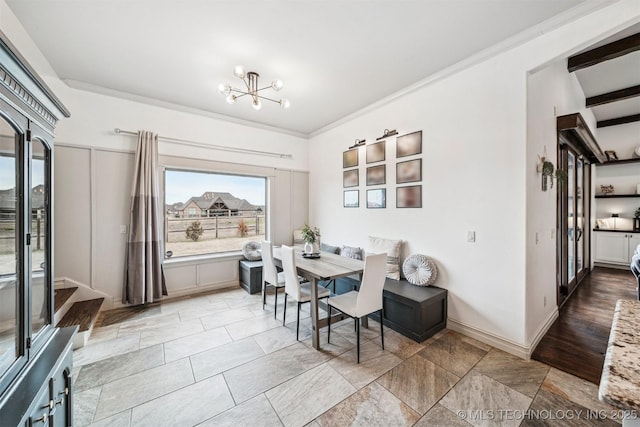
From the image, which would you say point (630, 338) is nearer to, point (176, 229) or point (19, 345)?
point (19, 345)

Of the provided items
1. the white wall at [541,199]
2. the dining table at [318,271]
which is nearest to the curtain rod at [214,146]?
the dining table at [318,271]

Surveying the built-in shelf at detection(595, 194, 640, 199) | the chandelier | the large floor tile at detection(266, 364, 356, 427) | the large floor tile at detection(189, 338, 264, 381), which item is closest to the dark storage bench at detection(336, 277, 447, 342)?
the large floor tile at detection(266, 364, 356, 427)

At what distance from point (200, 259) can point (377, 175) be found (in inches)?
Result: 126

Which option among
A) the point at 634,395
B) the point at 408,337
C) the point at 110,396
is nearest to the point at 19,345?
the point at 110,396

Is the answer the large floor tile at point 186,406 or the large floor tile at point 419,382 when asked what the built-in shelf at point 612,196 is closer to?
the large floor tile at point 419,382

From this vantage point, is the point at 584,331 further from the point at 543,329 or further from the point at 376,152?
the point at 376,152

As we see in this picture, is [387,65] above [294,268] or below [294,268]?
above

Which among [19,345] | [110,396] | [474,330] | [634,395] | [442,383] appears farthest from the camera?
[474,330]

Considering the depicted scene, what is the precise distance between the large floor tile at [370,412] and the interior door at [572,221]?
313cm

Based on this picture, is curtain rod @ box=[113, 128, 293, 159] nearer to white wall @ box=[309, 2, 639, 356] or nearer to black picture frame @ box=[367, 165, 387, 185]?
black picture frame @ box=[367, 165, 387, 185]

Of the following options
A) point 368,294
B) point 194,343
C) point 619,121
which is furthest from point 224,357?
point 619,121

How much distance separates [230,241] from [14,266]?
12.0 feet

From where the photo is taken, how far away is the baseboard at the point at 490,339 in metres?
2.40

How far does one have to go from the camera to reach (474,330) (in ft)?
9.02
